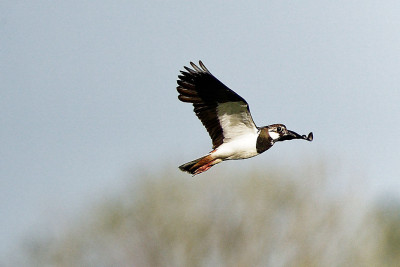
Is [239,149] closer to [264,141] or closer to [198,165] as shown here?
[264,141]

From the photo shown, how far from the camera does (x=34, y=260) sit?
20.6 metres

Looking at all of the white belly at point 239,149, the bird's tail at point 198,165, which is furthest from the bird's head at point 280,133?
the bird's tail at point 198,165

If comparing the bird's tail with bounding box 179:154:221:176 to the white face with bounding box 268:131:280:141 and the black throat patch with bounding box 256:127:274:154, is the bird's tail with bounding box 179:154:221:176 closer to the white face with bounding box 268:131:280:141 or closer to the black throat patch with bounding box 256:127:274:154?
the black throat patch with bounding box 256:127:274:154

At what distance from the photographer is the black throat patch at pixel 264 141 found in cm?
1016

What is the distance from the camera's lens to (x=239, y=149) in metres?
10.2

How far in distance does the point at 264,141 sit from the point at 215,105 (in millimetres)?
750

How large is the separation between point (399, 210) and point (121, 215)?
16.0 m

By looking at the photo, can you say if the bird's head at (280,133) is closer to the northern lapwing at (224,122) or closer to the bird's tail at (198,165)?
the northern lapwing at (224,122)

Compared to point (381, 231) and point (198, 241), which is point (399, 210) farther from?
point (198, 241)

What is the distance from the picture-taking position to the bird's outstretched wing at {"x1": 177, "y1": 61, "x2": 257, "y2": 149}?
10.1 meters

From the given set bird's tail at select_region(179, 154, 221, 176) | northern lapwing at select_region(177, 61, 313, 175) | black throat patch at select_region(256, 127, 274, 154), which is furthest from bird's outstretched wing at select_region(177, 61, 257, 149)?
bird's tail at select_region(179, 154, 221, 176)

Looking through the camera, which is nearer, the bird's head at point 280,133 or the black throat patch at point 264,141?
the black throat patch at point 264,141

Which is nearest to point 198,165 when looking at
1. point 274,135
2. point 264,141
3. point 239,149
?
point 239,149

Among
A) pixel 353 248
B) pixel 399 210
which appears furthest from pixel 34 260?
pixel 399 210
